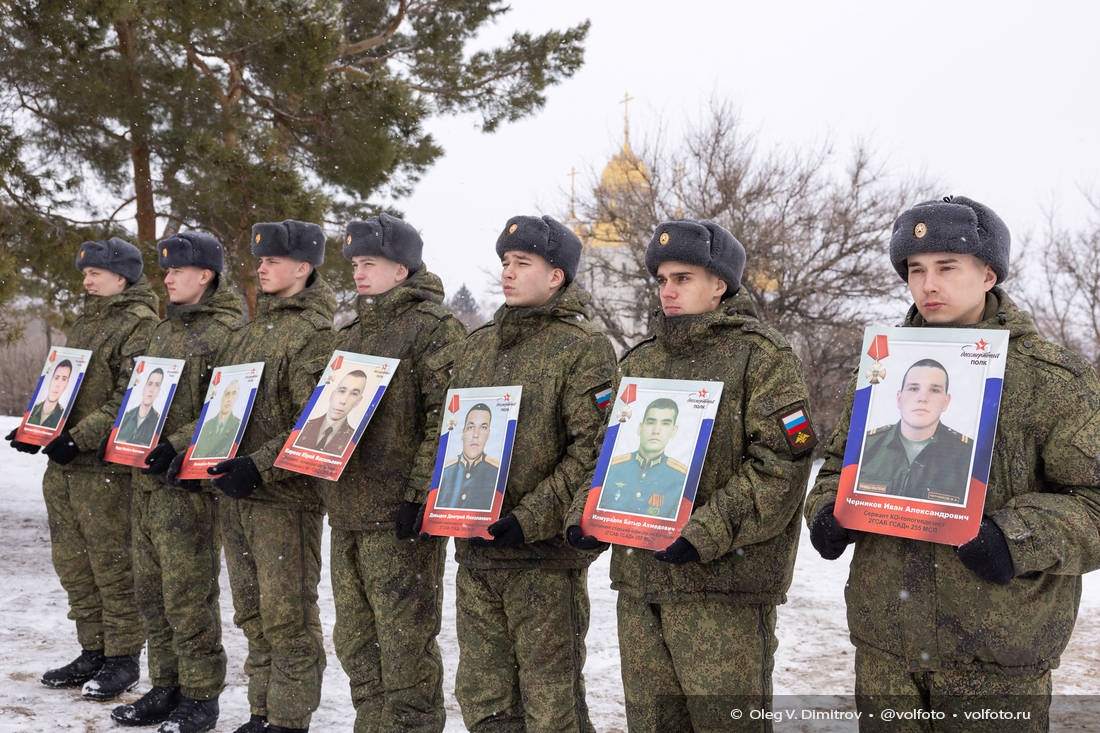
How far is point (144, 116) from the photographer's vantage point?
26.4 feet

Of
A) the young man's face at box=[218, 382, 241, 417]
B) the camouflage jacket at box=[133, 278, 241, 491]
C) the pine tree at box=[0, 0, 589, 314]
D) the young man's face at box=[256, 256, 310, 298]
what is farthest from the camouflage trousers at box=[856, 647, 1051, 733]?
the pine tree at box=[0, 0, 589, 314]

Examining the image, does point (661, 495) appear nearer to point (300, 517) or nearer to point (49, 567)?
point (300, 517)

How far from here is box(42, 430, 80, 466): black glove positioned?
15.8ft

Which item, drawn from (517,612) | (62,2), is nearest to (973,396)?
(517,612)

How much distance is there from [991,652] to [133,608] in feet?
14.3

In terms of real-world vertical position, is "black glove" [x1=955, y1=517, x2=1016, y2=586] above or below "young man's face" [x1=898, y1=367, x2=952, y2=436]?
below

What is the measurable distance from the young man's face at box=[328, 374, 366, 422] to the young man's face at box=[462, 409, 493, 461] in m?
0.58

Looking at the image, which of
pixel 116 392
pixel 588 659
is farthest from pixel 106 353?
pixel 588 659

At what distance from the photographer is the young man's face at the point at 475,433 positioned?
3248mm

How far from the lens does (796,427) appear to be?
2.71m

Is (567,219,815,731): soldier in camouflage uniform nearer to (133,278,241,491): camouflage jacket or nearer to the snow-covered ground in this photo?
the snow-covered ground

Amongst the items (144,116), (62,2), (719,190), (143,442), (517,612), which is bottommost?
(517,612)

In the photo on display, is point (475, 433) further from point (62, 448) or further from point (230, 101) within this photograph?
point (230, 101)

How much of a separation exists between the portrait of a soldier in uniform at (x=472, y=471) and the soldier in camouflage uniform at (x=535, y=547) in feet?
0.40
